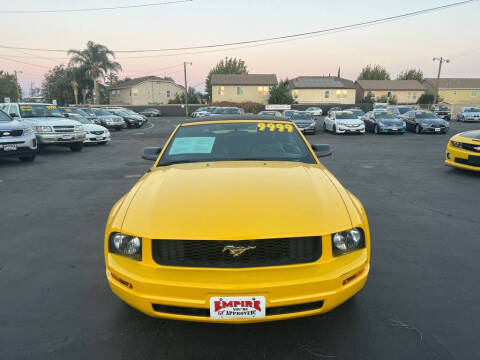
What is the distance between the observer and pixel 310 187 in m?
2.81

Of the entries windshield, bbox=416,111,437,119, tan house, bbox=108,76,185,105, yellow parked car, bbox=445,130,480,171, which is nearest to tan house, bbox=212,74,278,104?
tan house, bbox=108,76,185,105

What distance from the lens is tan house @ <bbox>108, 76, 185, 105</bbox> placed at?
67.4 meters

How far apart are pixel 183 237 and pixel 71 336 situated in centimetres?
126

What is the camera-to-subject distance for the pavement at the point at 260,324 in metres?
2.43

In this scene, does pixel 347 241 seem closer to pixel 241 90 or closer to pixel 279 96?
pixel 279 96

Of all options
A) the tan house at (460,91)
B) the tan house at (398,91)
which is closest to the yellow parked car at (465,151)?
the tan house at (398,91)

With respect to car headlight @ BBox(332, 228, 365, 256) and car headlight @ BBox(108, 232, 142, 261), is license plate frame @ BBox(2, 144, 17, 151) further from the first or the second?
car headlight @ BBox(332, 228, 365, 256)

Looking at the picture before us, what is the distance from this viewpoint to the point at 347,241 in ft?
7.86

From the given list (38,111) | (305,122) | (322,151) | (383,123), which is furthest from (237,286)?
(383,123)

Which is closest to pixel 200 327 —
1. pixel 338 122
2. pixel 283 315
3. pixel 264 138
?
pixel 283 315

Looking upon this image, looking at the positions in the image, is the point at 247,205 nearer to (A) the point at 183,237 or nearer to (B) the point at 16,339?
(A) the point at 183,237

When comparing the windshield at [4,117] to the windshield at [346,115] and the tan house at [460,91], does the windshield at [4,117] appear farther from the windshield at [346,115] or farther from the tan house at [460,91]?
the tan house at [460,91]

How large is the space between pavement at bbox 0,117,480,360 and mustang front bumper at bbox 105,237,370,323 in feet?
1.27

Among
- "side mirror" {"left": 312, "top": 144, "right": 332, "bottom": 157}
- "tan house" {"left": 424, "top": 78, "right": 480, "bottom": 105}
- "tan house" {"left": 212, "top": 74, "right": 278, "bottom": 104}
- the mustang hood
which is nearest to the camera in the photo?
the mustang hood
